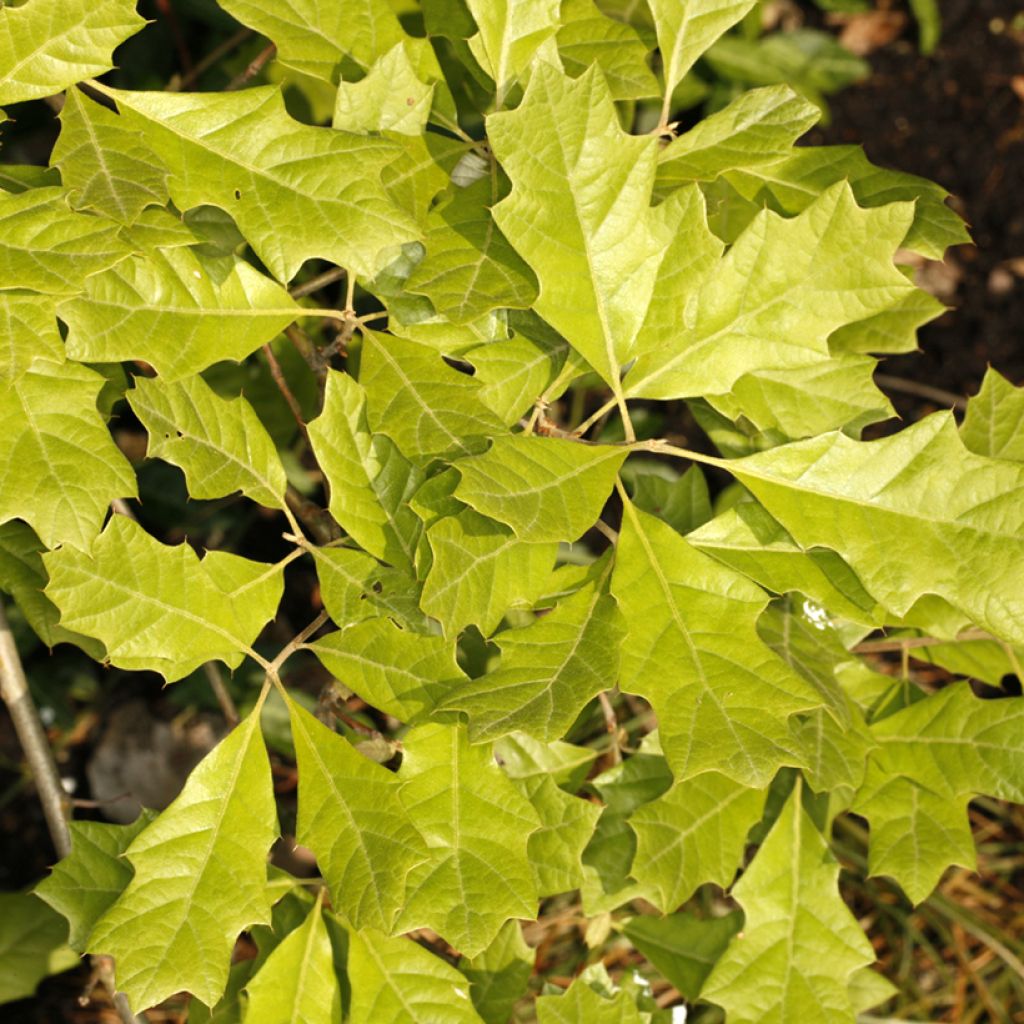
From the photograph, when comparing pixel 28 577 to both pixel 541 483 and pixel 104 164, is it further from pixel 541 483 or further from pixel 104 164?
pixel 541 483

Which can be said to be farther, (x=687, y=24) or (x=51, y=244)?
(x=687, y=24)

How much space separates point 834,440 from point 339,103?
0.75 meters

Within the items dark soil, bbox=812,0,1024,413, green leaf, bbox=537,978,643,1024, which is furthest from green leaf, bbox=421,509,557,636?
dark soil, bbox=812,0,1024,413

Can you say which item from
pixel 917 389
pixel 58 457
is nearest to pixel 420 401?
pixel 58 457

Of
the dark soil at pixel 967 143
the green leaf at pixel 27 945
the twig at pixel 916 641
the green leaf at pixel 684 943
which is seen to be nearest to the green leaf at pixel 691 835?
the green leaf at pixel 684 943

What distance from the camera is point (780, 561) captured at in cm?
141

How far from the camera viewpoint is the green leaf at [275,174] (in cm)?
128

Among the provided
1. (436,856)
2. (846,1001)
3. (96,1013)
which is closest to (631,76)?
(436,856)

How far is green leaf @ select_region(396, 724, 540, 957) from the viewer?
1323 millimetres

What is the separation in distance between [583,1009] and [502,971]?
19 cm

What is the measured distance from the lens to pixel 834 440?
135 centimetres

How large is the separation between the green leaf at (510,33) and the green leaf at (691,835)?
995mm

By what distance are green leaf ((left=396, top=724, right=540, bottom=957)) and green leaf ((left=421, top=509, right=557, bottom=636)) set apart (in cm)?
20

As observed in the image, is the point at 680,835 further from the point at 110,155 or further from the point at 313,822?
the point at 110,155
